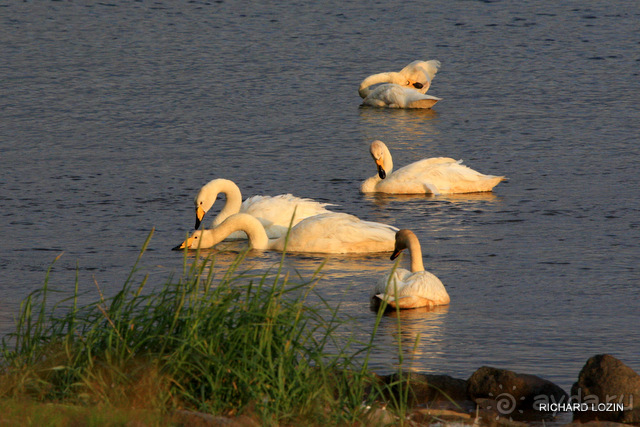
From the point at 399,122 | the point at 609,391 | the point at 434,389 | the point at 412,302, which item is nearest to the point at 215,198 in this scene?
the point at 412,302

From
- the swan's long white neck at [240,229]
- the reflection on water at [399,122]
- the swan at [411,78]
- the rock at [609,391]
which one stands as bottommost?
the reflection on water at [399,122]

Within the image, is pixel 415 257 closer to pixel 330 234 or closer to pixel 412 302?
pixel 412 302

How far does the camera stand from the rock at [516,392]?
6.40 metres

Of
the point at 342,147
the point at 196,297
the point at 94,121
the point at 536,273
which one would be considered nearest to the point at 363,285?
the point at 536,273

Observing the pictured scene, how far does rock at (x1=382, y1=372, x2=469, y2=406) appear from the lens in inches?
253

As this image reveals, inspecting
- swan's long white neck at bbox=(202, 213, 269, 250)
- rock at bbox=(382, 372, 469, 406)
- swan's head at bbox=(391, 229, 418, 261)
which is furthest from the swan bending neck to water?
rock at bbox=(382, 372, 469, 406)

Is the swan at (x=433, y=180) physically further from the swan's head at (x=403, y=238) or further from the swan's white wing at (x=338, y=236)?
the swan's head at (x=403, y=238)

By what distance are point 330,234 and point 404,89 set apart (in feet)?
Result: 28.6

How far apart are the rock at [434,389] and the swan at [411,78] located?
12.9m

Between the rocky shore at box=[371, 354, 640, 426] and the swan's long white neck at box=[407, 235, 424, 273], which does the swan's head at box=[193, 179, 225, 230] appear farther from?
the rocky shore at box=[371, 354, 640, 426]

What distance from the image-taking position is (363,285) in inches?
373

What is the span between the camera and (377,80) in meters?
19.5

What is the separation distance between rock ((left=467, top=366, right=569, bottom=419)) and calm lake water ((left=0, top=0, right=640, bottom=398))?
17.8 inches

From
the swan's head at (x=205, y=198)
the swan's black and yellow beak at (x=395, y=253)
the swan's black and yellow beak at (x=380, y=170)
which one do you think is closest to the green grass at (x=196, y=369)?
the swan's black and yellow beak at (x=395, y=253)
